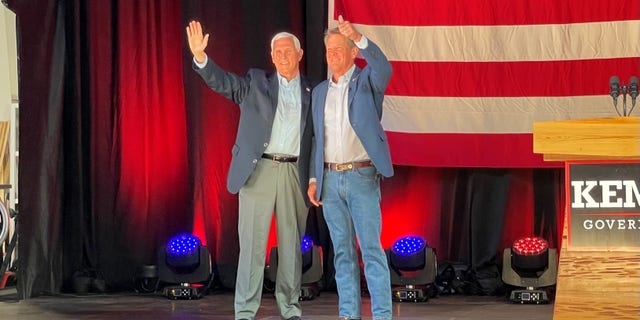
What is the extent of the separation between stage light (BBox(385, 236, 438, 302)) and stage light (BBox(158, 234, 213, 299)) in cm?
116

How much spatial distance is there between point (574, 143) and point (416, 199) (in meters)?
3.47

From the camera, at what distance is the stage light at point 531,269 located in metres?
5.99

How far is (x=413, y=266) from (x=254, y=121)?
186 centimetres

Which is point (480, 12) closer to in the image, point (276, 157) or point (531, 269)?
point (531, 269)

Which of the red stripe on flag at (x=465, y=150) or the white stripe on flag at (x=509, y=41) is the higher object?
the white stripe on flag at (x=509, y=41)

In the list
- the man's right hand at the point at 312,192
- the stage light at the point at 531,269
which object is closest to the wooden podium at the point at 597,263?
the man's right hand at the point at 312,192

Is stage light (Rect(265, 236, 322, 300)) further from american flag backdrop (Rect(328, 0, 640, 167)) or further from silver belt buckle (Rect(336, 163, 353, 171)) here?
silver belt buckle (Rect(336, 163, 353, 171))

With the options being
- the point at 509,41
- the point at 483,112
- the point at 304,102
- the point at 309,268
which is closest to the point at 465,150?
the point at 483,112

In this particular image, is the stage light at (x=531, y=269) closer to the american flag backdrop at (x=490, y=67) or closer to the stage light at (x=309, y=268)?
the american flag backdrop at (x=490, y=67)

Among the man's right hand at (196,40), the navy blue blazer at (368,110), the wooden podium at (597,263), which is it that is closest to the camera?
the wooden podium at (597,263)

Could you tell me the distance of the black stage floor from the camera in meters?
5.46

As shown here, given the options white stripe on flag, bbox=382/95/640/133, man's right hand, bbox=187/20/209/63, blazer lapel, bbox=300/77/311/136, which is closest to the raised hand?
blazer lapel, bbox=300/77/311/136

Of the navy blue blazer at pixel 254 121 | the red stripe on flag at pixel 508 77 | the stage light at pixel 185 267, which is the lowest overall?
the stage light at pixel 185 267

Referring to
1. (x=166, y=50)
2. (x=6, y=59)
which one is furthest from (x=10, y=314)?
(x=166, y=50)
